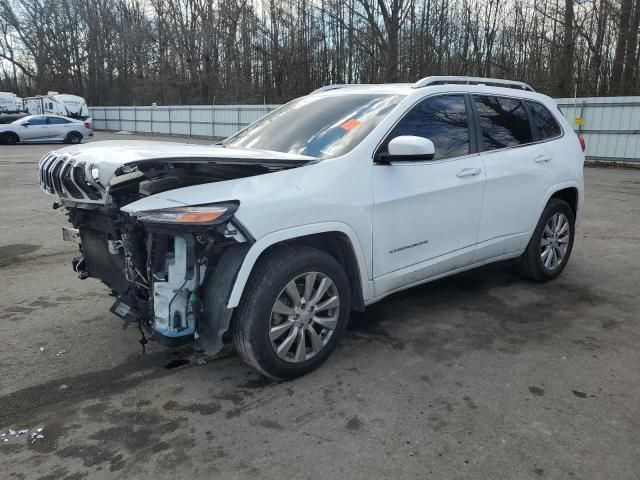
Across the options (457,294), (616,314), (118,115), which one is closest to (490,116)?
(457,294)

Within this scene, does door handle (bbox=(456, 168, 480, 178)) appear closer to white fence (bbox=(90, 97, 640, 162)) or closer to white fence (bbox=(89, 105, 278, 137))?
white fence (bbox=(90, 97, 640, 162))

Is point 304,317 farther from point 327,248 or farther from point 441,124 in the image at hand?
point 441,124

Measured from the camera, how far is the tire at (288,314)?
9.98 feet

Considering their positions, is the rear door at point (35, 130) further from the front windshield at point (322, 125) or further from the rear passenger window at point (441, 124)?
the rear passenger window at point (441, 124)

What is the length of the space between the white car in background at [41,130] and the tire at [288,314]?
28.0 meters

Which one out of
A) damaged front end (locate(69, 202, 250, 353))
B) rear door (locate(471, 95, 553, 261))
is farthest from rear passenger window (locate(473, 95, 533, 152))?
damaged front end (locate(69, 202, 250, 353))

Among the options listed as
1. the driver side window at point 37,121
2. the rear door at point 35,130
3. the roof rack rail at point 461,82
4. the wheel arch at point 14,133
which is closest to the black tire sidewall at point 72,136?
the rear door at point 35,130

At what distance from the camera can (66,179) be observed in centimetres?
320

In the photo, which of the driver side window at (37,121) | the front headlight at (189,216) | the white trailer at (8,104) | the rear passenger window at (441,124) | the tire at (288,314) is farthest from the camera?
the white trailer at (8,104)

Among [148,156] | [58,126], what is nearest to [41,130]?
[58,126]

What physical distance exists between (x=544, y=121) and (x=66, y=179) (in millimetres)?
4221

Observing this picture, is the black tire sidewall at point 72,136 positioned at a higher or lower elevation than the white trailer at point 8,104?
lower

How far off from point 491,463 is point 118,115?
42848 mm

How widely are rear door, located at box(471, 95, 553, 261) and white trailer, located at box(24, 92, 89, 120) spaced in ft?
119
